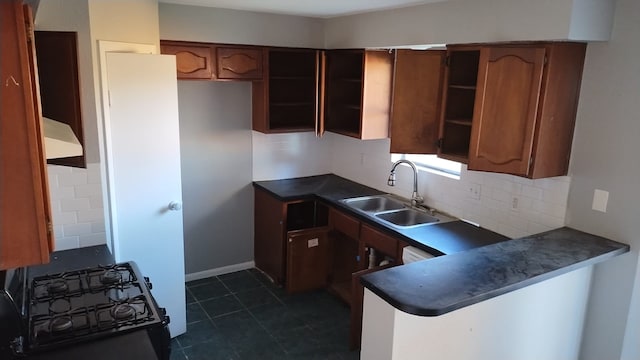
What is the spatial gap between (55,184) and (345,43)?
8.23 ft

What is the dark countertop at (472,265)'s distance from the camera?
1.90 m

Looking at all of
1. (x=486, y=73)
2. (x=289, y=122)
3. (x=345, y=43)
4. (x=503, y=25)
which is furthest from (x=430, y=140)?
(x=289, y=122)

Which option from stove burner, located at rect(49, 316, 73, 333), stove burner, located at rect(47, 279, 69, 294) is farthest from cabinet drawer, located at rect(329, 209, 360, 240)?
stove burner, located at rect(49, 316, 73, 333)

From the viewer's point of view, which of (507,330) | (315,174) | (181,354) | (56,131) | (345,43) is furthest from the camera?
(315,174)

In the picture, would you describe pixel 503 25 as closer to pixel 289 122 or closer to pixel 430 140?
pixel 430 140

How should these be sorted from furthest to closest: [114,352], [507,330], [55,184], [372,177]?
[372,177] → [55,184] → [507,330] → [114,352]

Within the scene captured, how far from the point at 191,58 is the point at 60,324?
2.36 metres

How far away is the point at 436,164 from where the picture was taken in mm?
3754

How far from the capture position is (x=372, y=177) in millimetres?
4297

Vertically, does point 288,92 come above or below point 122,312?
above

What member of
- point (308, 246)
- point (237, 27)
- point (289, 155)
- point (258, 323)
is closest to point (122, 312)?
point (258, 323)

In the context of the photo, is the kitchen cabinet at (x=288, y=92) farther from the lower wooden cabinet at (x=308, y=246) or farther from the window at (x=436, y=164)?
the window at (x=436, y=164)

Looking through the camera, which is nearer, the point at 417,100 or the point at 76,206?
the point at 76,206

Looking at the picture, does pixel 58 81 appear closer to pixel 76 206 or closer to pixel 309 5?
pixel 76 206
